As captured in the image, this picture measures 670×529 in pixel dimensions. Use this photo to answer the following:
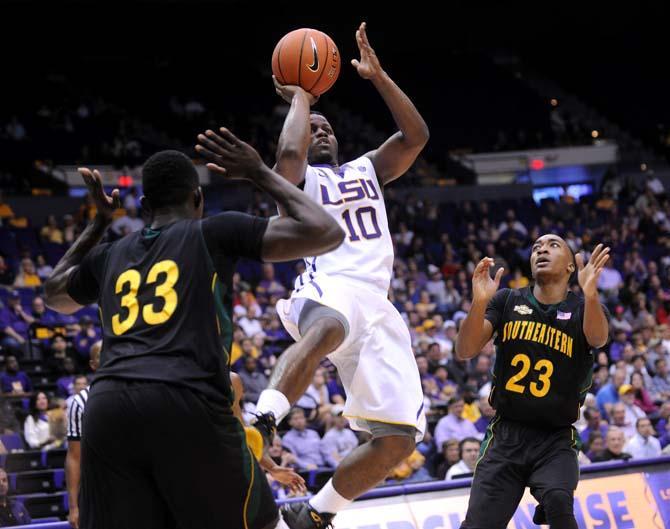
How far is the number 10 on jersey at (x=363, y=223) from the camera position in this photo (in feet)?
19.2

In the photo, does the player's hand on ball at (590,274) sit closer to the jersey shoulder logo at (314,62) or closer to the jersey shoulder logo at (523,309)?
the jersey shoulder logo at (523,309)

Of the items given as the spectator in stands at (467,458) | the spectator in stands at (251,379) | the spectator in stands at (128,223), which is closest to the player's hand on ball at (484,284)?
the spectator in stands at (467,458)

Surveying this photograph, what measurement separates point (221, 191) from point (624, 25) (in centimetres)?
1530

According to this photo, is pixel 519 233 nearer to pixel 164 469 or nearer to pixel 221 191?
pixel 221 191

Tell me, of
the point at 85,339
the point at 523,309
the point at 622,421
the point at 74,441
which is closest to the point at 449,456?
the point at 622,421

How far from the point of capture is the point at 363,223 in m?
5.90

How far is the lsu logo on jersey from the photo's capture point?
5.84m

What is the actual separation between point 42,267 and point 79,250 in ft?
39.1

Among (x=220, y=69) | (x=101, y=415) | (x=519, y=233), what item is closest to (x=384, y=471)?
(x=101, y=415)

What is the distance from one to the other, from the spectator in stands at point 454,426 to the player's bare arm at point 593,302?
6002mm

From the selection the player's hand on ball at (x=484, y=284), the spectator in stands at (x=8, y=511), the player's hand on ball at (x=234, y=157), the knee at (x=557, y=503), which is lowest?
the spectator in stands at (x=8, y=511)

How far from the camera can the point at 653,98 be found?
31.4 m

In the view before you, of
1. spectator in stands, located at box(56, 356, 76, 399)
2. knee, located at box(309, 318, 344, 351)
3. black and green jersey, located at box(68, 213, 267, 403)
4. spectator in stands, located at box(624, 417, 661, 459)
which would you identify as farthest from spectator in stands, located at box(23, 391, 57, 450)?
black and green jersey, located at box(68, 213, 267, 403)

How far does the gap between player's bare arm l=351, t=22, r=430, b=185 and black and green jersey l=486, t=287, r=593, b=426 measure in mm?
1115
